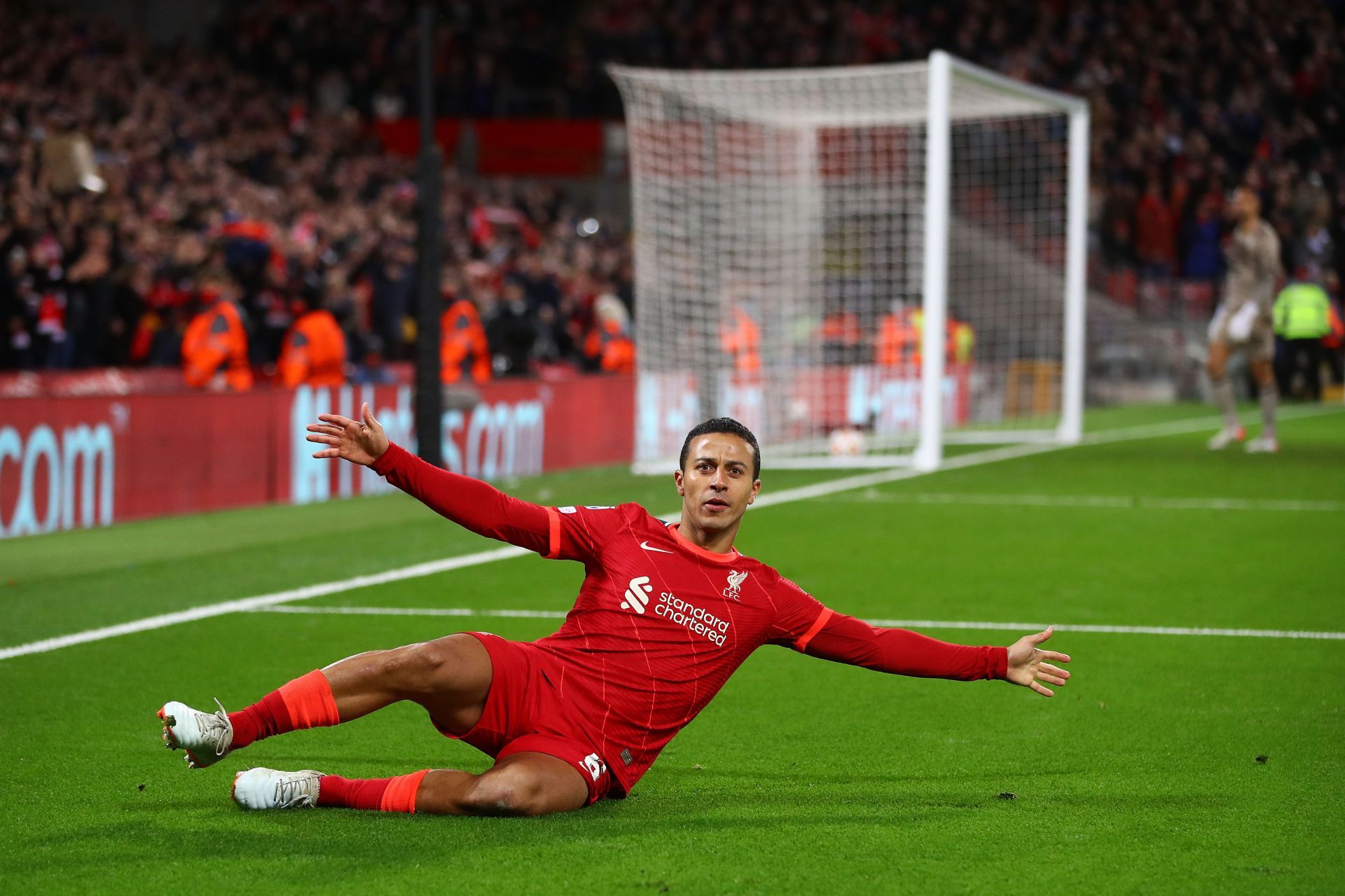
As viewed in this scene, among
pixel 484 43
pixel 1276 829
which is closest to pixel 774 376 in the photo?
pixel 1276 829

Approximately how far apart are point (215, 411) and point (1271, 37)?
73.4 feet

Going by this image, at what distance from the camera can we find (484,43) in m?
32.8

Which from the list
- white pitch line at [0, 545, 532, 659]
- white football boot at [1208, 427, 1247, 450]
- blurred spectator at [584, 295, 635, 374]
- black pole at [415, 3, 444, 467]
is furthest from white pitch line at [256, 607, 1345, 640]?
blurred spectator at [584, 295, 635, 374]

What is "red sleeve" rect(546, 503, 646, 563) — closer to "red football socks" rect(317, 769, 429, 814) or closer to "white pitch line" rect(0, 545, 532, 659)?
"red football socks" rect(317, 769, 429, 814)

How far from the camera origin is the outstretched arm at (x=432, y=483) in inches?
164

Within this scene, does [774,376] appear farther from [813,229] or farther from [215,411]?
[215,411]

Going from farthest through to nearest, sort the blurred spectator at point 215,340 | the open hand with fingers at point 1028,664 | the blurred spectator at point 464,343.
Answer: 1. the blurred spectator at point 464,343
2. the blurred spectator at point 215,340
3. the open hand with fingers at point 1028,664

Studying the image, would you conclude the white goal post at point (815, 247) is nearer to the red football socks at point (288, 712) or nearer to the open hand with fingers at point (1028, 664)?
the open hand with fingers at point (1028, 664)

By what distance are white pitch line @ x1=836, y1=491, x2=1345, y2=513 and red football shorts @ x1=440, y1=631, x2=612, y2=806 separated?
853 centimetres

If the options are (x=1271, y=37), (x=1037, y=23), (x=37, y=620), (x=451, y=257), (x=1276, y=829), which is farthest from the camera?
(x=1037, y=23)

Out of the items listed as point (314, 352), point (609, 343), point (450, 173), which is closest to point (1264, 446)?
point (609, 343)

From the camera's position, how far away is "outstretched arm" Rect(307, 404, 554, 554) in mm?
4168

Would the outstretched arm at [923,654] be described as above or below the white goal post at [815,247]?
below

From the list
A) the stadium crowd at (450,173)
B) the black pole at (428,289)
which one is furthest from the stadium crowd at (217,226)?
the black pole at (428,289)
